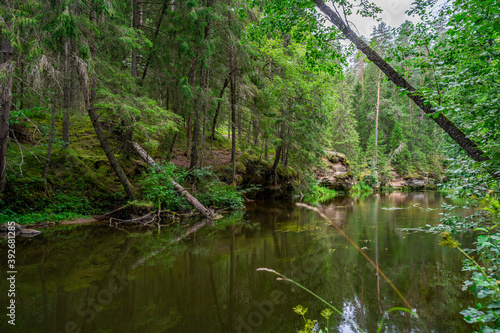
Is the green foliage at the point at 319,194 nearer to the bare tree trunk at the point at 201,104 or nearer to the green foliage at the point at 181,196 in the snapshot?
the green foliage at the point at 181,196

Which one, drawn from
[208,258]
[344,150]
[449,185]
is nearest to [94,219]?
[208,258]

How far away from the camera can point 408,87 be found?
4234 mm

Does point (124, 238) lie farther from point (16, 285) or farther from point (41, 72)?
point (41, 72)

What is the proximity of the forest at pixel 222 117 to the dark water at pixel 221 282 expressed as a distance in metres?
0.07

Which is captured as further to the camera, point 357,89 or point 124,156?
point 357,89

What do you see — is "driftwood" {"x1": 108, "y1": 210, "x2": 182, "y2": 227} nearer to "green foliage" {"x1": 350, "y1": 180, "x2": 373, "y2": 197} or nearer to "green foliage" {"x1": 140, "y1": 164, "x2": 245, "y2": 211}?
"green foliage" {"x1": 140, "y1": 164, "x2": 245, "y2": 211}

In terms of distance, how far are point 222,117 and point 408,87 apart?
13.0 m

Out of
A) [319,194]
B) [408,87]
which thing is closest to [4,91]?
[408,87]

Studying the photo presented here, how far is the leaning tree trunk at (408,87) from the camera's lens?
12.3 ft

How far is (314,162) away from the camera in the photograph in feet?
53.3

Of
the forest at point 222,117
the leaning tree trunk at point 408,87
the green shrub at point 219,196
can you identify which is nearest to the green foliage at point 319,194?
the forest at point 222,117

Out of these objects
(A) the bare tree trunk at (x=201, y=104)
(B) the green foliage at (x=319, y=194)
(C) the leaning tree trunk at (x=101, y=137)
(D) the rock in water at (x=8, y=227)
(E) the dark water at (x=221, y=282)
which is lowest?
(E) the dark water at (x=221, y=282)

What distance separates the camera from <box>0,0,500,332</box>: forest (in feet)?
10.9

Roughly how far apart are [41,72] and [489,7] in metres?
8.56
